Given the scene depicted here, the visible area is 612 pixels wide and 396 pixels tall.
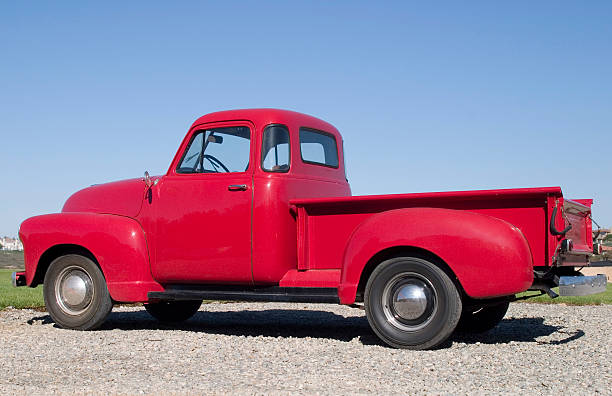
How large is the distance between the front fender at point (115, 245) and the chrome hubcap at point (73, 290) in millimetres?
310

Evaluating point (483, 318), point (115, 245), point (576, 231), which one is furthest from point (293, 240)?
point (576, 231)

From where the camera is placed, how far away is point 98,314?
7.55 m

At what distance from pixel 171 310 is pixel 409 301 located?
386cm

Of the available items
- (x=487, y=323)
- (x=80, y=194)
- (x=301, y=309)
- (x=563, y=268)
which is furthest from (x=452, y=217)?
(x=301, y=309)

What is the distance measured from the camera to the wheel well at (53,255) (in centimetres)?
778

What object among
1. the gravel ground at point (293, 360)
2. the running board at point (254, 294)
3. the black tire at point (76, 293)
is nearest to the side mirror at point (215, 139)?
the running board at point (254, 294)

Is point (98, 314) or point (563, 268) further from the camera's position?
point (98, 314)

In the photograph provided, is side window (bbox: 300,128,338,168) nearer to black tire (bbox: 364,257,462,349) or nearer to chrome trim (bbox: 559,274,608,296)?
black tire (bbox: 364,257,462,349)

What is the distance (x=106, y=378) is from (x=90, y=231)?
3061 millimetres

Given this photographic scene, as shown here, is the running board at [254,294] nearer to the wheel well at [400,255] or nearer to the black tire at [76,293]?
the wheel well at [400,255]

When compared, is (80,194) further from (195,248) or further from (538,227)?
(538,227)

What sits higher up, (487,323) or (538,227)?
(538,227)

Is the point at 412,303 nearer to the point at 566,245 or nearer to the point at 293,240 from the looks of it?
the point at 566,245

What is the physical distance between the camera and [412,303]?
19.4 feet
